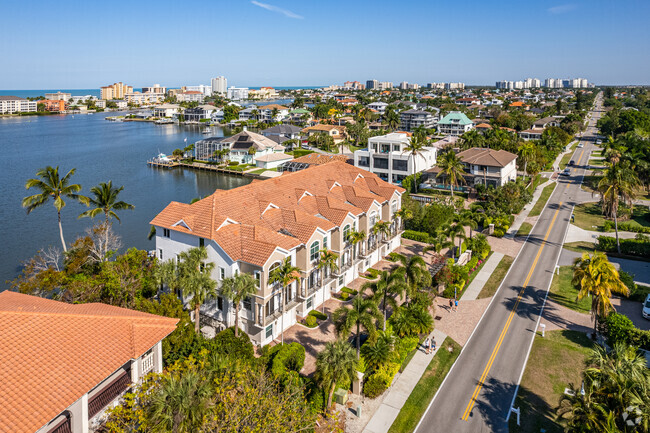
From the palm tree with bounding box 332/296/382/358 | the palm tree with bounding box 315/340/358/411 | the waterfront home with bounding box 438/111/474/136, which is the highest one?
the waterfront home with bounding box 438/111/474/136

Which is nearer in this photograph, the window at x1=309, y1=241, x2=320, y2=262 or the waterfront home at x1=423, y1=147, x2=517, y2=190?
the window at x1=309, y1=241, x2=320, y2=262

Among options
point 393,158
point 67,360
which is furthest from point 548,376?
point 393,158

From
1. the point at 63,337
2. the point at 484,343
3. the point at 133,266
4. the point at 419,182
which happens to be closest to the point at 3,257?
the point at 133,266

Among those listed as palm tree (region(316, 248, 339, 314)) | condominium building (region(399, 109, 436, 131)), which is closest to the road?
palm tree (region(316, 248, 339, 314))

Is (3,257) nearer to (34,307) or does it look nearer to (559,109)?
(34,307)

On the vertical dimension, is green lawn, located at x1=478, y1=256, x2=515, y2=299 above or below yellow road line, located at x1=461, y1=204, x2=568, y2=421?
above

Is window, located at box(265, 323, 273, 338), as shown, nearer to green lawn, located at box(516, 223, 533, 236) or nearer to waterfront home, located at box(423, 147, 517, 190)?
green lawn, located at box(516, 223, 533, 236)

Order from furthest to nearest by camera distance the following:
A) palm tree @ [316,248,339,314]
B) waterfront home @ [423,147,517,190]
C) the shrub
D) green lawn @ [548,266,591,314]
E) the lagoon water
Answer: waterfront home @ [423,147,517,190] < the lagoon water < green lawn @ [548,266,591,314] < palm tree @ [316,248,339,314] < the shrub
